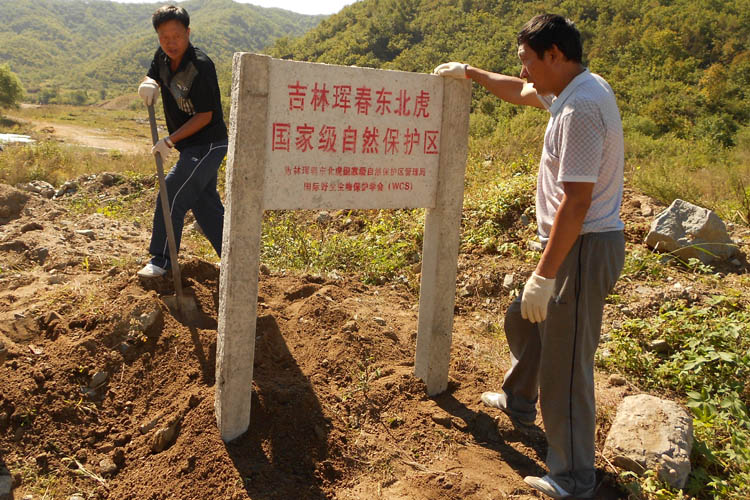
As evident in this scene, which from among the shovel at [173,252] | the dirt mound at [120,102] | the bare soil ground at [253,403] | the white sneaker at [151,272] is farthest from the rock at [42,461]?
the dirt mound at [120,102]

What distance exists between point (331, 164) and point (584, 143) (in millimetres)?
1049

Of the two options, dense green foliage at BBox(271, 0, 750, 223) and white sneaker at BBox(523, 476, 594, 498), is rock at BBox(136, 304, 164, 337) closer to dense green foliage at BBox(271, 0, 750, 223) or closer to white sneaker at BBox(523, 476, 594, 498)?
white sneaker at BBox(523, 476, 594, 498)

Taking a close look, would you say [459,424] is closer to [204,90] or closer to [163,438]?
[163,438]

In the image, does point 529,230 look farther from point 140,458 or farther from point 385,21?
point 385,21

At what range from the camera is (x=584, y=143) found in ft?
6.38

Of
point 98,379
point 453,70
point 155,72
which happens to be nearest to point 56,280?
point 98,379

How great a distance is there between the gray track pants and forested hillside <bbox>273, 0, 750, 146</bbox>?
21.0m

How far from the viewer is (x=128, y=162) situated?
9.75m

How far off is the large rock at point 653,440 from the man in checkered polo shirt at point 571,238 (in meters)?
0.29

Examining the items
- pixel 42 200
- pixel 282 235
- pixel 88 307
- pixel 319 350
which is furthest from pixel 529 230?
pixel 42 200

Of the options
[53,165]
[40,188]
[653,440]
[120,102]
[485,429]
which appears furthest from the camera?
[120,102]

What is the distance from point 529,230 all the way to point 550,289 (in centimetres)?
310

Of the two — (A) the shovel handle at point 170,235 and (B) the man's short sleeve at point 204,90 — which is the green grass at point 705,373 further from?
(B) the man's short sleeve at point 204,90

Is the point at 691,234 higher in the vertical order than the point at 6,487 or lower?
higher
